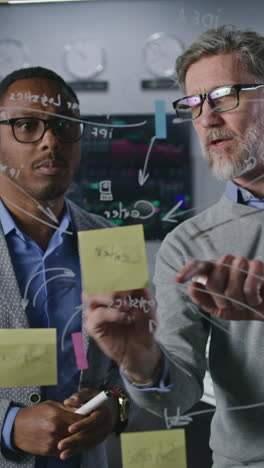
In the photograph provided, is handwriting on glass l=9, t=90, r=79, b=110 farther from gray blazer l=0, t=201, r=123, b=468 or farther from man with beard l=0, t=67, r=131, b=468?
gray blazer l=0, t=201, r=123, b=468

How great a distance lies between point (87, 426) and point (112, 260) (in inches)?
12.2

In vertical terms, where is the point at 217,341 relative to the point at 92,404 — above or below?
above

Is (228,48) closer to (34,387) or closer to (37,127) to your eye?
(37,127)

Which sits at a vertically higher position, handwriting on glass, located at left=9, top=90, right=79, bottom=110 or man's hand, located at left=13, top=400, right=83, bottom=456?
handwriting on glass, located at left=9, top=90, right=79, bottom=110

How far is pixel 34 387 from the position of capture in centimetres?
93

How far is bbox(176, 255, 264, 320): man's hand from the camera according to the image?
34.6 inches

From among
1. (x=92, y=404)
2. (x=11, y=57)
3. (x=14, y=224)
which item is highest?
(x=11, y=57)

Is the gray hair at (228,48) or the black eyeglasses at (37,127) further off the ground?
the gray hair at (228,48)

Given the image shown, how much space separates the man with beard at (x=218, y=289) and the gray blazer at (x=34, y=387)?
0.13 feet

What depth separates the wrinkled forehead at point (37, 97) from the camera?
35.9 inches

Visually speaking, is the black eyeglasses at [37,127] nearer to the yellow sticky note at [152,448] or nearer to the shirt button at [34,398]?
the shirt button at [34,398]

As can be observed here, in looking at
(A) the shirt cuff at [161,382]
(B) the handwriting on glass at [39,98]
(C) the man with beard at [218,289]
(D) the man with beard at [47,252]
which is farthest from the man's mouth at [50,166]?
(A) the shirt cuff at [161,382]

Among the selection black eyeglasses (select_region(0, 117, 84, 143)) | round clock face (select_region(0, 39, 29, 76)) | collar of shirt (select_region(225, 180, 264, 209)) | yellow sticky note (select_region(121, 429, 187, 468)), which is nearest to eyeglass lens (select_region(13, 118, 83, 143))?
black eyeglasses (select_region(0, 117, 84, 143))

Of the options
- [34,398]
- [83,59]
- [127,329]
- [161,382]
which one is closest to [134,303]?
[127,329]
